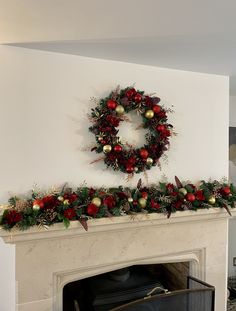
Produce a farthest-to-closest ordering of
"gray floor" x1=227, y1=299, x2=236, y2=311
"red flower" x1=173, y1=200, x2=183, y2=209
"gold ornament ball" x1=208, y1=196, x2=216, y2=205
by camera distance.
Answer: "gray floor" x1=227, y1=299, x2=236, y2=311 < "gold ornament ball" x1=208, y1=196, x2=216, y2=205 < "red flower" x1=173, y1=200, x2=183, y2=209

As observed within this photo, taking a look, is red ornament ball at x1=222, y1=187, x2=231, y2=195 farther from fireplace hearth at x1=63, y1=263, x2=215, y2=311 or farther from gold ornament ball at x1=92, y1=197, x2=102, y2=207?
gold ornament ball at x1=92, y1=197, x2=102, y2=207

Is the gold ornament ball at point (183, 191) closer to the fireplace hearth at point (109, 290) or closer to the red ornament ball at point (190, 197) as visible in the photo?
the red ornament ball at point (190, 197)

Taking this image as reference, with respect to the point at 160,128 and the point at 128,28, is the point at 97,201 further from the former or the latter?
the point at 128,28

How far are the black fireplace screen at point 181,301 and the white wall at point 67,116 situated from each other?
29.6 inches

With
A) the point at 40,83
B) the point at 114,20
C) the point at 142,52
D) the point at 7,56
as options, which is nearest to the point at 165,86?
the point at 142,52

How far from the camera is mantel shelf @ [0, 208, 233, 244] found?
54.7 inches

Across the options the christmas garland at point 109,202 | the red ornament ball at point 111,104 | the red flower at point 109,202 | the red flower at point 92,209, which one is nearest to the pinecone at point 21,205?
the christmas garland at point 109,202

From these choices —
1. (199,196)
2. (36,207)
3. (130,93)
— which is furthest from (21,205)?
(199,196)

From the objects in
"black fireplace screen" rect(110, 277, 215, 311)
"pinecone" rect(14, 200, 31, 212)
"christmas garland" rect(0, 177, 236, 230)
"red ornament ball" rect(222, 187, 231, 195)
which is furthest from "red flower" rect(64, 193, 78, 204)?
"red ornament ball" rect(222, 187, 231, 195)

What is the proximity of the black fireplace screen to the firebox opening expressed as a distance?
0.49 feet

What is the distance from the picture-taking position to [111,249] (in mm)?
1665

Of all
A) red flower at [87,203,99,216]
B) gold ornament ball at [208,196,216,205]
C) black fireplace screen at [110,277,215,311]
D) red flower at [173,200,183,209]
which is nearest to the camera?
red flower at [87,203,99,216]

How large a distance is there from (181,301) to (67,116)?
4.67 feet

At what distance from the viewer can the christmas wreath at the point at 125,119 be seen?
5.32 ft
